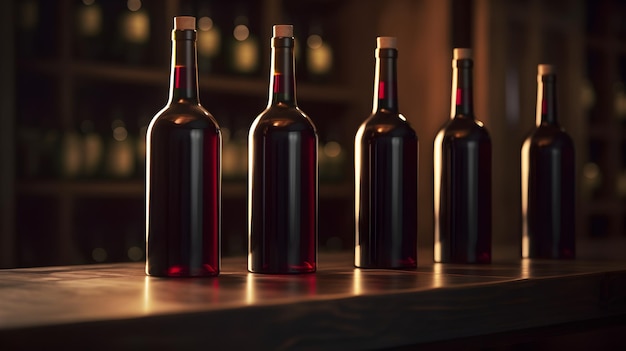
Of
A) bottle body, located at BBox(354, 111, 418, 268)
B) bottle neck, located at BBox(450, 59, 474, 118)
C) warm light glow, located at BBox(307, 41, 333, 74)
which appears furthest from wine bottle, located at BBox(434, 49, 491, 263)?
warm light glow, located at BBox(307, 41, 333, 74)

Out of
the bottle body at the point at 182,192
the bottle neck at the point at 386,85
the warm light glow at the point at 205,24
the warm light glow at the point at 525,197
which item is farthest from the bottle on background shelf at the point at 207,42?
the bottle body at the point at 182,192

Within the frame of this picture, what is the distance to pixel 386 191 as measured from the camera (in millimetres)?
1098

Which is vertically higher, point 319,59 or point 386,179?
point 319,59

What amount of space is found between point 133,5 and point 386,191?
1.68 metres

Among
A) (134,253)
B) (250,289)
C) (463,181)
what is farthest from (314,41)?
(250,289)

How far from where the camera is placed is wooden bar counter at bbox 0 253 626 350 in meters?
0.64

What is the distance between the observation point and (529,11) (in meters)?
3.24

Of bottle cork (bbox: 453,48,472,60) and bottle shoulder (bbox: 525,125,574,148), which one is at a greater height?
bottle cork (bbox: 453,48,472,60)

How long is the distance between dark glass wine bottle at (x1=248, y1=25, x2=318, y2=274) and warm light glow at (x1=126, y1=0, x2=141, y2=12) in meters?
1.64

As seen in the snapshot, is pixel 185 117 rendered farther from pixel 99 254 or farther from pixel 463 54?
pixel 99 254

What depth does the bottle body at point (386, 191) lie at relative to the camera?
3.60ft

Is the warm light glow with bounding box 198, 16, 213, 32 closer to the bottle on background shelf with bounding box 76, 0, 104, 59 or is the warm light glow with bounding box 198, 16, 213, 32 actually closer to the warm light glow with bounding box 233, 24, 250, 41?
the warm light glow with bounding box 233, 24, 250, 41

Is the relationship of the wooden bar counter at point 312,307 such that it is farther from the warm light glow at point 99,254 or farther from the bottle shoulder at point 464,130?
the warm light glow at point 99,254

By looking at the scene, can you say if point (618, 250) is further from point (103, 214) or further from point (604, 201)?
point (604, 201)
